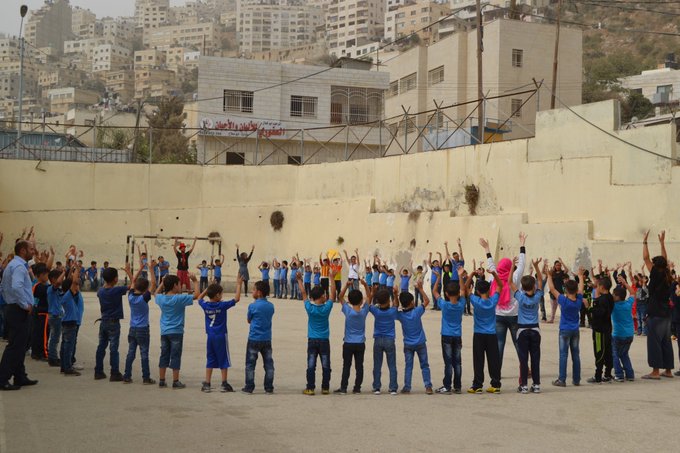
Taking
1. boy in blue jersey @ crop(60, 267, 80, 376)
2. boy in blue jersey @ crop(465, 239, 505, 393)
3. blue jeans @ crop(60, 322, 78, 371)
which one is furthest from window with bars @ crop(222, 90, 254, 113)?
boy in blue jersey @ crop(465, 239, 505, 393)

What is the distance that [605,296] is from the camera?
12695mm

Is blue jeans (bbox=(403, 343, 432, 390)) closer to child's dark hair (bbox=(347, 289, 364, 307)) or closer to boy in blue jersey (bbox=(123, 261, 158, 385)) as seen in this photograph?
child's dark hair (bbox=(347, 289, 364, 307))

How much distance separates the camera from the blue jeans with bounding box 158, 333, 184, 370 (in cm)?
1158

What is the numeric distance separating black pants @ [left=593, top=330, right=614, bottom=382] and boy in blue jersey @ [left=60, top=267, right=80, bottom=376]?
26.6 feet

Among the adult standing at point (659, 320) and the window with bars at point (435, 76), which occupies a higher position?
the window with bars at point (435, 76)

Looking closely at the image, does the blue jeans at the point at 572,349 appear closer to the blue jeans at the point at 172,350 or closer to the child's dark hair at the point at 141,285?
the blue jeans at the point at 172,350

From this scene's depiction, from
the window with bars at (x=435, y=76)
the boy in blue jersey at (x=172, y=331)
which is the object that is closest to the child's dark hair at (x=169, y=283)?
the boy in blue jersey at (x=172, y=331)

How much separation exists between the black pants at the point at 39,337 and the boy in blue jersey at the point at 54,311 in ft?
1.80

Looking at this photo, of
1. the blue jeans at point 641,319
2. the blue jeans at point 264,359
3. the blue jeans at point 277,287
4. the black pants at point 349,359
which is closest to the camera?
the blue jeans at point 264,359

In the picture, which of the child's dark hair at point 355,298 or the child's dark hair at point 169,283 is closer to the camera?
the child's dark hair at point 355,298

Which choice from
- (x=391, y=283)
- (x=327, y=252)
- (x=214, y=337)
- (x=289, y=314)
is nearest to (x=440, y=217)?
(x=391, y=283)

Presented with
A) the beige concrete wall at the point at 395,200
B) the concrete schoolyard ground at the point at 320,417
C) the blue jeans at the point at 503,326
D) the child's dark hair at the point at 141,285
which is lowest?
the concrete schoolyard ground at the point at 320,417

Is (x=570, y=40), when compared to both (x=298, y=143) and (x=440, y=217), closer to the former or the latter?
(x=298, y=143)

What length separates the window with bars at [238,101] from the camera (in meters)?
49.1
